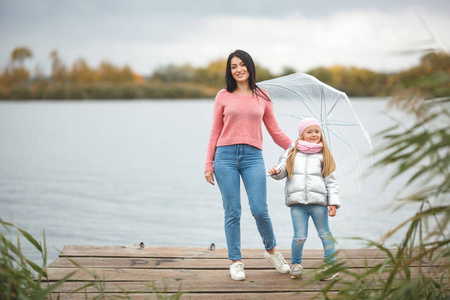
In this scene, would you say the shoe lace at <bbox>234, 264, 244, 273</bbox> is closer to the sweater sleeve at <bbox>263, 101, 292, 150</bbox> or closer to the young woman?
the young woman

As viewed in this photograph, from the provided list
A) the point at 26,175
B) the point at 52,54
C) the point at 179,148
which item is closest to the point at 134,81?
the point at 52,54

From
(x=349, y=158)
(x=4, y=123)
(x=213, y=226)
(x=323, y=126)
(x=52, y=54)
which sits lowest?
(x=213, y=226)

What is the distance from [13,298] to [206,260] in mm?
1680

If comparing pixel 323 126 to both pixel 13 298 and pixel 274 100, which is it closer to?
pixel 274 100

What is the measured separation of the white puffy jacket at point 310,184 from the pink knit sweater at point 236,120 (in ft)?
0.95

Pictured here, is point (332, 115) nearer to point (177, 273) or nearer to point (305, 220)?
point (305, 220)

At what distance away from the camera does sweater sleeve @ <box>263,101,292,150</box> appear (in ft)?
11.6

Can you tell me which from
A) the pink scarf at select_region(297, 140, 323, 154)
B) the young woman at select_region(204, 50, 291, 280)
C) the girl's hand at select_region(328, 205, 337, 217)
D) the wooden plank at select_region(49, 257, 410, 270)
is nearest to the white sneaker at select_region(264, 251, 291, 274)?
the young woman at select_region(204, 50, 291, 280)

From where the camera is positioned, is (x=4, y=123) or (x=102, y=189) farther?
(x=4, y=123)

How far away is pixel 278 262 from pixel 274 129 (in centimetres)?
90

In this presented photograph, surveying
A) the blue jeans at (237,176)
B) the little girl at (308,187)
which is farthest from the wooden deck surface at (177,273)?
the blue jeans at (237,176)

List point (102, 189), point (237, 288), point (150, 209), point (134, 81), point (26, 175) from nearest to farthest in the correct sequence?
point (237, 288), point (150, 209), point (102, 189), point (26, 175), point (134, 81)

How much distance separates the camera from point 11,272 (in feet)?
7.46

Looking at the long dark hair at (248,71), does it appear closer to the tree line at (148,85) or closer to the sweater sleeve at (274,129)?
the sweater sleeve at (274,129)
